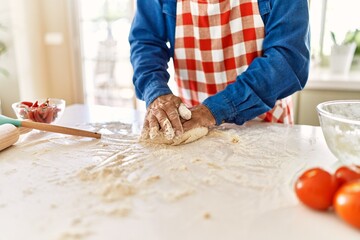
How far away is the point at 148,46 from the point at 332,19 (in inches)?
52.6

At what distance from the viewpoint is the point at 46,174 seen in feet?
2.13

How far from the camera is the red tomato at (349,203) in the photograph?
449 millimetres

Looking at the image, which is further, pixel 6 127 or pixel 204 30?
pixel 204 30

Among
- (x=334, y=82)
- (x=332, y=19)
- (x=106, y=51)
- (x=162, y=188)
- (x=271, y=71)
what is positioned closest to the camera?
(x=162, y=188)

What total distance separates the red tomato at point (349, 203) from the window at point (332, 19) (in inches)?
67.6

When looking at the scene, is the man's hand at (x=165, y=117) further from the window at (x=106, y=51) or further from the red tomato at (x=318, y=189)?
the window at (x=106, y=51)

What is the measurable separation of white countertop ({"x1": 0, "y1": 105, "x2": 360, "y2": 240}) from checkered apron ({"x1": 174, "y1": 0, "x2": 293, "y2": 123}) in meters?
0.24

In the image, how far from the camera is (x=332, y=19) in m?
1.96

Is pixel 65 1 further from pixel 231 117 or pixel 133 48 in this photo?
pixel 231 117

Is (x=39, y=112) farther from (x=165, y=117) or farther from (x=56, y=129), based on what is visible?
(x=165, y=117)

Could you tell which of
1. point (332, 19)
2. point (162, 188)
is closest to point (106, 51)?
point (332, 19)

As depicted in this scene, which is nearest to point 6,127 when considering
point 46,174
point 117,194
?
point 46,174

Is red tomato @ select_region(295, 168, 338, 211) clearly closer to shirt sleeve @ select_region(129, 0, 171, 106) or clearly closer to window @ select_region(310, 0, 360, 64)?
shirt sleeve @ select_region(129, 0, 171, 106)

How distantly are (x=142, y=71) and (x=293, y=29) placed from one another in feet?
1.48
